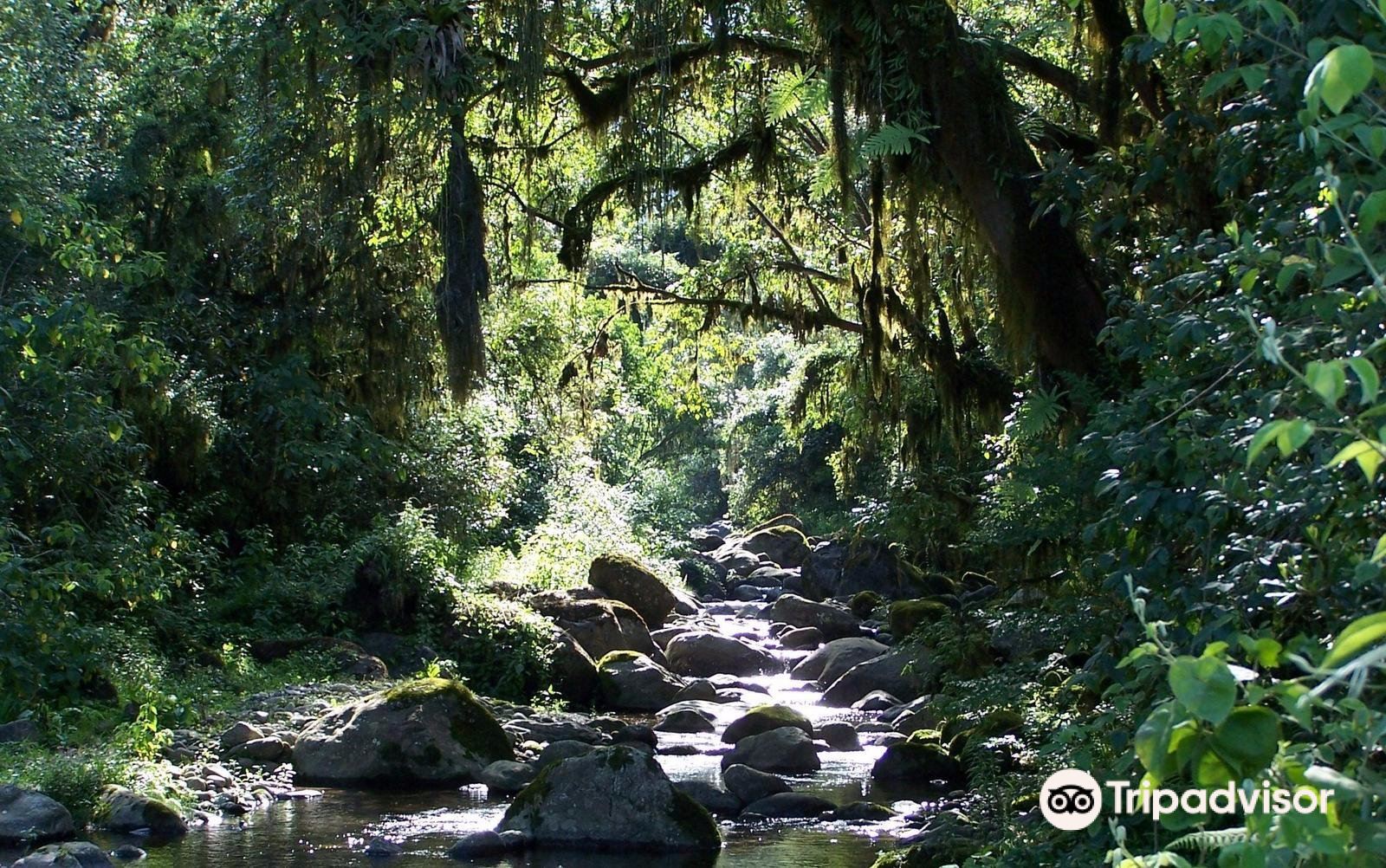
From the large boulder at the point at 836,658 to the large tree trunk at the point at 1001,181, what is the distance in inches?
363

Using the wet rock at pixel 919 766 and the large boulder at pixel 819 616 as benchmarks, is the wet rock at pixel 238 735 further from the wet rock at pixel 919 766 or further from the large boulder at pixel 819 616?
the large boulder at pixel 819 616

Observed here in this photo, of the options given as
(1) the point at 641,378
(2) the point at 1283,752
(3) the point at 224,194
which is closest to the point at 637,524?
(1) the point at 641,378

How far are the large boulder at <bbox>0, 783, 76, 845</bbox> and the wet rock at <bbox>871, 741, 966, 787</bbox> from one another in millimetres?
6208

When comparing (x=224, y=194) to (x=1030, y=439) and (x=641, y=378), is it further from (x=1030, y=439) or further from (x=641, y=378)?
(x=641, y=378)

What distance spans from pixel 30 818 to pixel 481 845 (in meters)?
2.77

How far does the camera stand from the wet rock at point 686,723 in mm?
13312

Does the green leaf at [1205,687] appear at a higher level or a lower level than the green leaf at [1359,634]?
lower

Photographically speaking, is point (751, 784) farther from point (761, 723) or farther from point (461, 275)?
point (461, 275)

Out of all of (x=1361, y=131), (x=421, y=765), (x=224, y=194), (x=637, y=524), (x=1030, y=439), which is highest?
(x=224, y=194)

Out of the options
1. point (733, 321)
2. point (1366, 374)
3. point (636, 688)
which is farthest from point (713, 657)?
point (1366, 374)

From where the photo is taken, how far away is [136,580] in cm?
1018

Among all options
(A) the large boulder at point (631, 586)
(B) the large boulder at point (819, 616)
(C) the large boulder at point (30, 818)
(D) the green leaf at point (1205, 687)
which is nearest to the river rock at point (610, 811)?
(C) the large boulder at point (30, 818)

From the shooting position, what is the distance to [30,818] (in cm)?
798

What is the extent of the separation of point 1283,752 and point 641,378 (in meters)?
25.2
